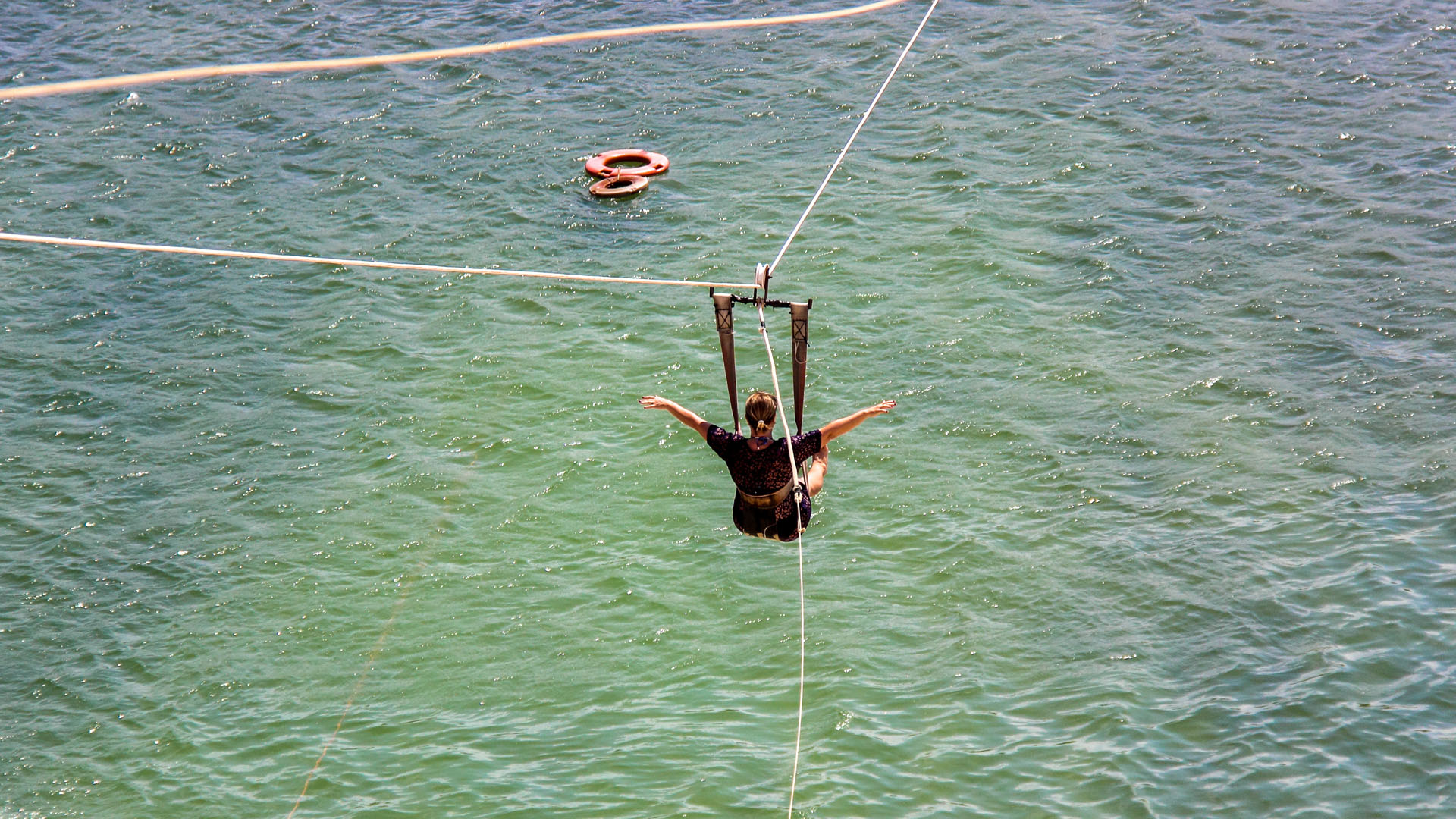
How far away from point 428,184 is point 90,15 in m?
11.4

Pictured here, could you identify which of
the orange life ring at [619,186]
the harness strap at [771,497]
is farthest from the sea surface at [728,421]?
the harness strap at [771,497]

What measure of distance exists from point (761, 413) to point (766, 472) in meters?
0.46

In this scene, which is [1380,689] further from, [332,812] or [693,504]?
[332,812]

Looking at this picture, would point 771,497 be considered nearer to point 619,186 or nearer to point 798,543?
point 798,543

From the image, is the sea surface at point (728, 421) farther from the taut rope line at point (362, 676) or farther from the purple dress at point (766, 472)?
the purple dress at point (766, 472)

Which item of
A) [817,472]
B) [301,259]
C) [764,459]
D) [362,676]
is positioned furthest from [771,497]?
[362,676]

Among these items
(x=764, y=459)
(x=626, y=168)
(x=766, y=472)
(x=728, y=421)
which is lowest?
(x=728, y=421)

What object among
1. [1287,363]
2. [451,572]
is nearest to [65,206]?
[451,572]

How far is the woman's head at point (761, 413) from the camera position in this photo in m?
10.1

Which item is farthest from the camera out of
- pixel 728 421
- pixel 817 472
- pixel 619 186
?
pixel 619 186

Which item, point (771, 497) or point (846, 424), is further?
point (771, 497)

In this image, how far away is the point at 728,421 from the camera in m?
15.6

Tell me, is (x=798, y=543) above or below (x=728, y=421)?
below

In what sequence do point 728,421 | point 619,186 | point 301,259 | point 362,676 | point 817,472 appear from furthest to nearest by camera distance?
point 619,186 < point 728,421 < point 362,676 < point 817,472 < point 301,259
